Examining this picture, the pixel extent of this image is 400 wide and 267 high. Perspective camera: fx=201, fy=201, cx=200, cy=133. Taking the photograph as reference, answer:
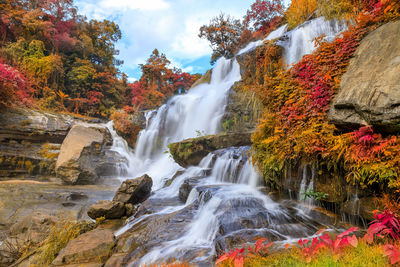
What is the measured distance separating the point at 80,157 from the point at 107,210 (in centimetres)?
A: 571

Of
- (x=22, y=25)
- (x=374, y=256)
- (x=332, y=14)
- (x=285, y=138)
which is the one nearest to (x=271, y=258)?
(x=374, y=256)

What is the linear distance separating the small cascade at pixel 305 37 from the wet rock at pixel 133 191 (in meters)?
7.62

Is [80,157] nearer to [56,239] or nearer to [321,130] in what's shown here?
[56,239]

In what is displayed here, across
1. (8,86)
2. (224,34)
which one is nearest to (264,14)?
(224,34)

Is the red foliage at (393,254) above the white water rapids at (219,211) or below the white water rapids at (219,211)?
above

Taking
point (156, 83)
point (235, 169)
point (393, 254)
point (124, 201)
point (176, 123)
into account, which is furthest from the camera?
point (156, 83)

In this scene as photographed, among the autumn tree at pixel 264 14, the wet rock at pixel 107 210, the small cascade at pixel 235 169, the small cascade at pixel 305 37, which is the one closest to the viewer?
the wet rock at pixel 107 210

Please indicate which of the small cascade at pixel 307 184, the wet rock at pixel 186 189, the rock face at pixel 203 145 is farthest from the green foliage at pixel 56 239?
the rock face at pixel 203 145

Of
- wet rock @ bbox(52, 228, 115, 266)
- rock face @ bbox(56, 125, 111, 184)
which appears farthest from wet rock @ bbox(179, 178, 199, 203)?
rock face @ bbox(56, 125, 111, 184)

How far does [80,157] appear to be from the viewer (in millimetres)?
10383

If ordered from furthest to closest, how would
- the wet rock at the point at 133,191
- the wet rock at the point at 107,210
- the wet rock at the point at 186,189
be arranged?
the wet rock at the point at 133,191 → the wet rock at the point at 186,189 → the wet rock at the point at 107,210

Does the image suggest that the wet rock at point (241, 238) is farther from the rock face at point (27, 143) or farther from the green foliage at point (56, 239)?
the rock face at point (27, 143)

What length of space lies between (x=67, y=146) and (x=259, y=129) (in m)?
10.3

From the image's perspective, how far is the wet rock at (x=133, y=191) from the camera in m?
7.12
